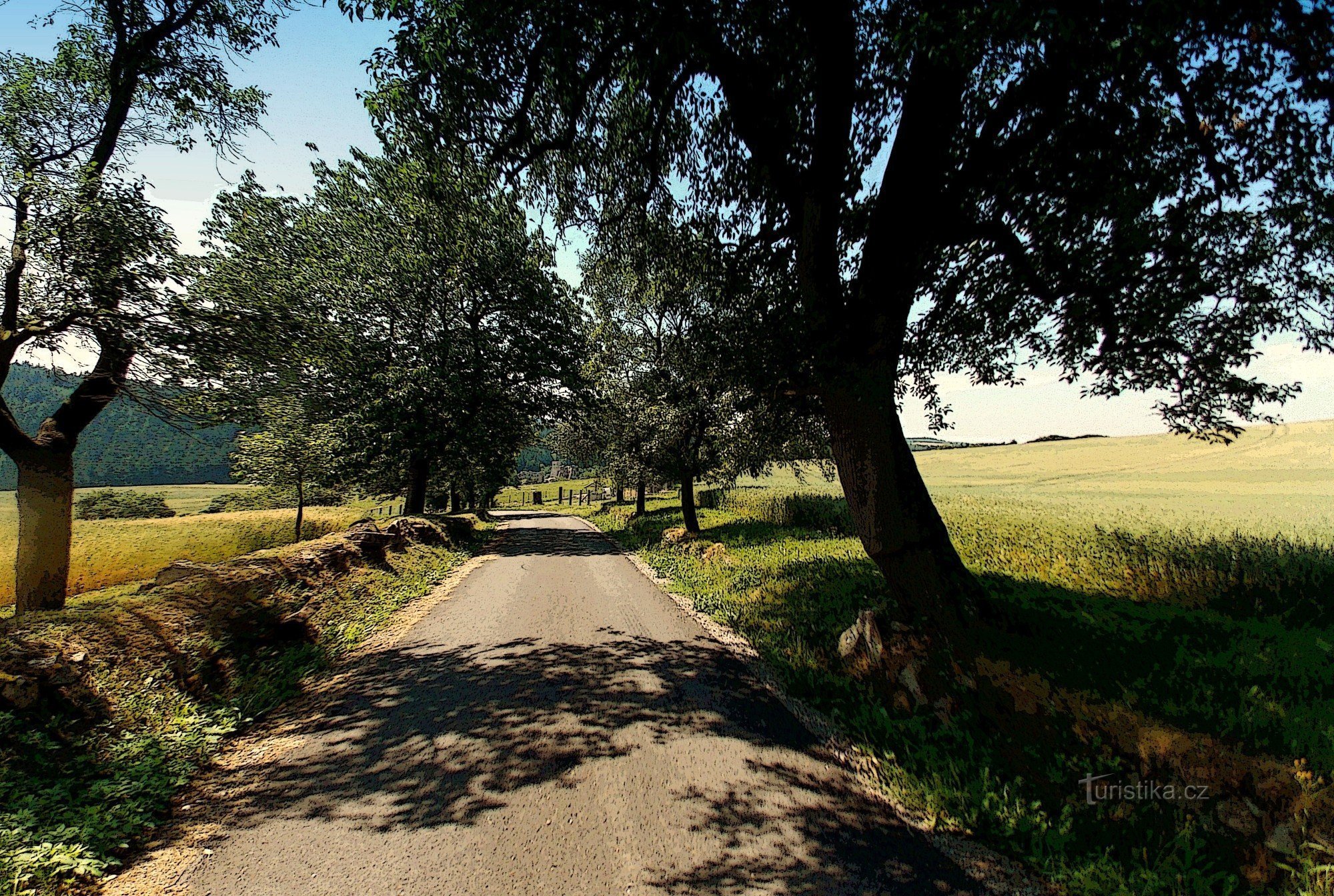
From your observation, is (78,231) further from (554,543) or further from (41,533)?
(554,543)

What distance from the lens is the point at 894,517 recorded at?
5297mm

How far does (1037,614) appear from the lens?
6.07 m

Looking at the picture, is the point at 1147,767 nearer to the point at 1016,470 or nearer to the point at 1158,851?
the point at 1158,851

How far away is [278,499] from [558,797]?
61.0 feet

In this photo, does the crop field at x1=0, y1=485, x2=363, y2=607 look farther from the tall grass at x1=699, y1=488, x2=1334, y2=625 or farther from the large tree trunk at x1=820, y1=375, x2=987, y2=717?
the tall grass at x1=699, y1=488, x2=1334, y2=625

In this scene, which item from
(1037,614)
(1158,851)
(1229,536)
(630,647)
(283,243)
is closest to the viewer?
(1158,851)

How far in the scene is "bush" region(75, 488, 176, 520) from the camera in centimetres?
1284

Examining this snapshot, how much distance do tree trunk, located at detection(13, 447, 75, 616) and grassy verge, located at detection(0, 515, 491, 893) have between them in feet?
1.32

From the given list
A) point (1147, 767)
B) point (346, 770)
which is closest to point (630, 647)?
point (346, 770)

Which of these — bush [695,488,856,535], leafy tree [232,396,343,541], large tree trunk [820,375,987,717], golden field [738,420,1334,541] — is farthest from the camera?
bush [695,488,856,535]

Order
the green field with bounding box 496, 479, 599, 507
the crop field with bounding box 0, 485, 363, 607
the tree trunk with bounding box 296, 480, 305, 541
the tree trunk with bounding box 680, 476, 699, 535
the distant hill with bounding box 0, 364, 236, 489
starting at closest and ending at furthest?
the crop field with bounding box 0, 485, 363, 607, the tree trunk with bounding box 296, 480, 305, 541, the tree trunk with bounding box 680, 476, 699, 535, the distant hill with bounding box 0, 364, 236, 489, the green field with bounding box 496, 479, 599, 507

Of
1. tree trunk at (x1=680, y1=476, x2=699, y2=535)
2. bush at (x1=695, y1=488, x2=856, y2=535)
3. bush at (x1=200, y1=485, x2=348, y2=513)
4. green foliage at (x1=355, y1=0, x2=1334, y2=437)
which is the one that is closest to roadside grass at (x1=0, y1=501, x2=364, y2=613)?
bush at (x1=200, y1=485, x2=348, y2=513)

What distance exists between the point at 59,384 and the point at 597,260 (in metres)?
7.51

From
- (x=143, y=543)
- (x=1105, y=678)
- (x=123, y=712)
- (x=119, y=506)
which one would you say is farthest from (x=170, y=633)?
(x=119, y=506)
